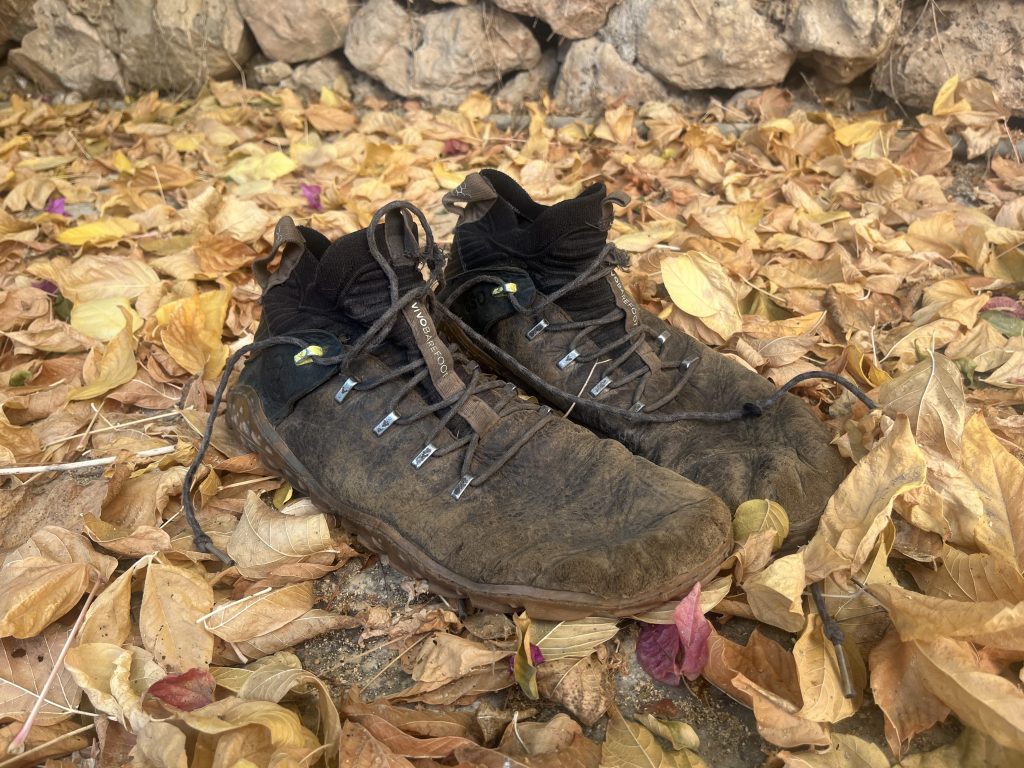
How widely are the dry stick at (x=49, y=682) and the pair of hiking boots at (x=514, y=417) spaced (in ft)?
1.03

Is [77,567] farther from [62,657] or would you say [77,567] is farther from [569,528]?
[569,528]

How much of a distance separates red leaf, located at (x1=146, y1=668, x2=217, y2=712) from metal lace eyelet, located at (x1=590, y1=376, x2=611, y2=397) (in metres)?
0.72

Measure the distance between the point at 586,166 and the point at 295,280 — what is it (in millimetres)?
1447

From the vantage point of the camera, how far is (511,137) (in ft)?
8.59

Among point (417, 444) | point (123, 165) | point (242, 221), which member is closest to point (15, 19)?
point (123, 165)

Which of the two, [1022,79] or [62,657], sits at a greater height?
[1022,79]

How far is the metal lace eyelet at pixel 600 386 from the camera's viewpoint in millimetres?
1262

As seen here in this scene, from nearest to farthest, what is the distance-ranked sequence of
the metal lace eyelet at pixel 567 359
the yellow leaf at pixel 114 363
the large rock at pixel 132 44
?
1. the metal lace eyelet at pixel 567 359
2. the yellow leaf at pixel 114 363
3. the large rock at pixel 132 44

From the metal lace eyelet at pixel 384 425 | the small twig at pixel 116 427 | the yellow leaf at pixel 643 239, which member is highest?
the metal lace eyelet at pixel 384 425

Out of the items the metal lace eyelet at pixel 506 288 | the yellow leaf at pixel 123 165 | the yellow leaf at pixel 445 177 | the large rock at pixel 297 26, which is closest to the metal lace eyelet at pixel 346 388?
the metal lace eyelet at pixel 506 288

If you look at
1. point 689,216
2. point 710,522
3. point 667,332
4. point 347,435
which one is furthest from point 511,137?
point 710,522

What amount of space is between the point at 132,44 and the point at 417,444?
112 inches

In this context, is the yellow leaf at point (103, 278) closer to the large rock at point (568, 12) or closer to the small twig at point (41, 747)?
the small twig at point (41, 747)

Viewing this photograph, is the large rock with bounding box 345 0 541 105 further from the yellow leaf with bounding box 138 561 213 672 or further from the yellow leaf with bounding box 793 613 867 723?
the yellow leaf with bounding box 793 613 867 723
